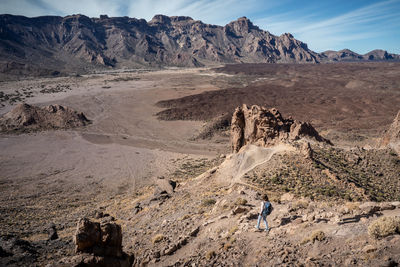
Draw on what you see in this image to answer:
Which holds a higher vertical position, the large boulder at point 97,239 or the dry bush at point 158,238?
the large boulder at point 97,239

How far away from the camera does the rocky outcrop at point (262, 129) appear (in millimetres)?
22484

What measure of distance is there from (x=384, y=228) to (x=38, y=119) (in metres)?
58.6

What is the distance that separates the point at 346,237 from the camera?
720 centimetres

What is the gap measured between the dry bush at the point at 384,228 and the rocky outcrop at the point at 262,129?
563 inches

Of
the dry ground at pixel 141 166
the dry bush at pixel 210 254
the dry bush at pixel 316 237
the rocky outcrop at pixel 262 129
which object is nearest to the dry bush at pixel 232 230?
the dry ground at pixel 141 166

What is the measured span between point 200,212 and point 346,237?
7.61 m

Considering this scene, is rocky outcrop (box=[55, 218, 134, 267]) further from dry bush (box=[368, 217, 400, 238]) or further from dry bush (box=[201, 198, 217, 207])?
dry bush (box=[368, 217, 400, 238])

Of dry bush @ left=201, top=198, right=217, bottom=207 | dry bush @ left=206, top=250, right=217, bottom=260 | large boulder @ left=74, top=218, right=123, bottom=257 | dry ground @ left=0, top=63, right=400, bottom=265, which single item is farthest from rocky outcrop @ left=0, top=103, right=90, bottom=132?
dry bush @ left=206, top=250, right=217, bottom=260

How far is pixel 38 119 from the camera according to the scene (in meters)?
50.3

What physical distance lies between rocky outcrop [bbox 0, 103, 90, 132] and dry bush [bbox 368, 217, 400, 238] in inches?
2151

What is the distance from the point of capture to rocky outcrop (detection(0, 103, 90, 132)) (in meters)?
47.5

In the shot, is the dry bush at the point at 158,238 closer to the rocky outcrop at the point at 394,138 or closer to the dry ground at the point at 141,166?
the dry ground at the point at 141,166

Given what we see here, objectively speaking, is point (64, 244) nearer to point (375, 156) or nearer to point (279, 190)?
point (279, 190)

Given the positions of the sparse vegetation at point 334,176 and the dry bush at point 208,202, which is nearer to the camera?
the sparse vegetation at point 334,176
